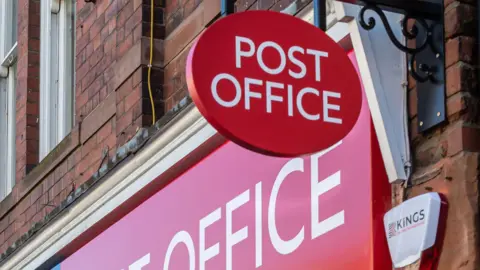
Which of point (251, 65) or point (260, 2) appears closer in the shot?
point (251, 65)

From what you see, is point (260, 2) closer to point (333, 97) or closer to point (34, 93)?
point (333, 97)

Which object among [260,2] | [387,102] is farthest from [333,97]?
[260,2]

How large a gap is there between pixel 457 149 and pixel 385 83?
47 centimetres

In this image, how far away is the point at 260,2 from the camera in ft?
21.3

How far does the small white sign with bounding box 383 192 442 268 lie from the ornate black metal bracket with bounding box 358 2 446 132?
0.33 m

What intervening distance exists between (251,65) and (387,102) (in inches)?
24.1

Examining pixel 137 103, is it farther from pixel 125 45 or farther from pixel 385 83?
pixel 385 83

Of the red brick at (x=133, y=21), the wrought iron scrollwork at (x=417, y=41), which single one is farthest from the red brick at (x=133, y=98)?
the wrought iron scrollwork at (x=417, y=41)

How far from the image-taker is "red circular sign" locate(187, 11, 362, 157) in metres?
4.64

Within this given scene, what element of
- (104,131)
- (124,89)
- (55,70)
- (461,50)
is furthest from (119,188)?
(461,50)

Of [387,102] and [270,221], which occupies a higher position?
[387,102]

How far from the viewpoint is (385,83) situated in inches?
197

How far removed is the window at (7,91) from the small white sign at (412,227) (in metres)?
5.76

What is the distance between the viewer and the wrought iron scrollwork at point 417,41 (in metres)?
4.88
